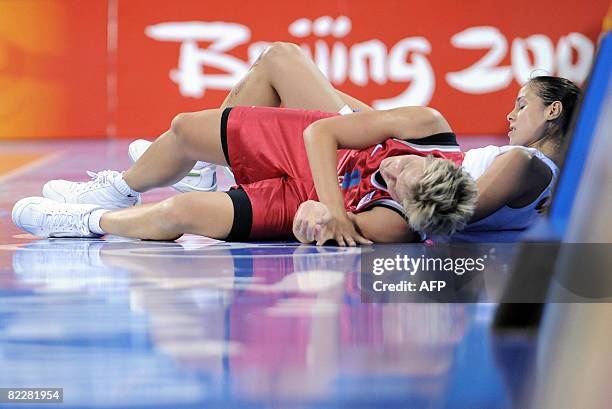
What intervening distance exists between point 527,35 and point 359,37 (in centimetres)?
118

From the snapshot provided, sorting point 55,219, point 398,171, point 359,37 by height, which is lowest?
point 55,219

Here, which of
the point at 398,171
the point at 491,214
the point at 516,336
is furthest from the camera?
the point at 491,214

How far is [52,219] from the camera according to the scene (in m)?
3.09

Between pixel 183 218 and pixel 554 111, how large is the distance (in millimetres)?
1356

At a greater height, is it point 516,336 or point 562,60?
point 562,60

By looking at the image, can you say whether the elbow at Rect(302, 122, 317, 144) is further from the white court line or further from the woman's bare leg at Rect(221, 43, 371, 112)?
the white court line

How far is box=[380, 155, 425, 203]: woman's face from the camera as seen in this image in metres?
2.67

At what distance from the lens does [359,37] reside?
6.38 meters

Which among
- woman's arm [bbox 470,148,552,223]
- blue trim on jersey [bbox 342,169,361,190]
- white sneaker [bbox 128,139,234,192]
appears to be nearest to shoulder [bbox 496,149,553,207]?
woman's arm [bbox 470,148,552,223]

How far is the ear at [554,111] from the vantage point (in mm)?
3209

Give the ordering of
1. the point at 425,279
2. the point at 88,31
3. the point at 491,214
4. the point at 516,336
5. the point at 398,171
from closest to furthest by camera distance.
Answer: the point at 516,336 → the point at 425,279 → the point at 398,171 → the point at 491,214 → the point at 88,31

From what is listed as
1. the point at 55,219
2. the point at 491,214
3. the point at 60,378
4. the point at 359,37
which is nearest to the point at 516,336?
the point at 60,378

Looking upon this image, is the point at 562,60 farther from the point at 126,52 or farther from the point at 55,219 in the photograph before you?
the point at 55,219

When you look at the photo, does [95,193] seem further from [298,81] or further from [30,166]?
[30,166]
